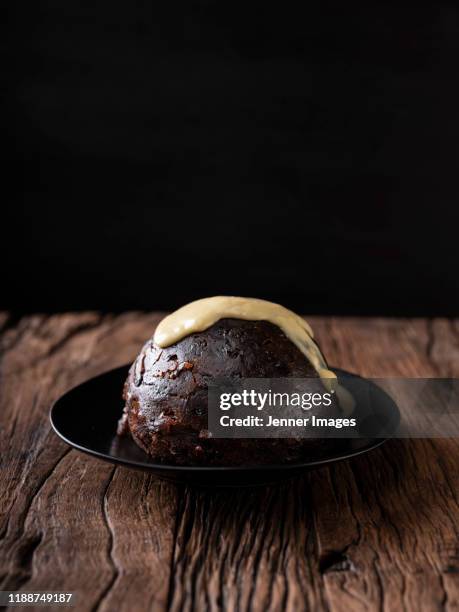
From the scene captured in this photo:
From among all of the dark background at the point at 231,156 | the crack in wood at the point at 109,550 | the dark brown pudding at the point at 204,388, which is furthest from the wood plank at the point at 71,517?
the dark background at the point at 231,156

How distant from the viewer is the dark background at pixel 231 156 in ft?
12.8

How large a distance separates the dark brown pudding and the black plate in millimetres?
61

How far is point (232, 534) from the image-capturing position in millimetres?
1536

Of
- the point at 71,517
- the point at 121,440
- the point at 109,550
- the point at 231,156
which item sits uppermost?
the point at 231,156

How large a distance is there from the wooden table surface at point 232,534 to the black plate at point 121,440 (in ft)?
0.25

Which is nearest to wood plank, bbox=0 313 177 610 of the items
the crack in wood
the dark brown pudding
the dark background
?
the crack in wood

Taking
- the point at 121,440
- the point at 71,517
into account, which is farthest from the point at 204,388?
the point at 71,517

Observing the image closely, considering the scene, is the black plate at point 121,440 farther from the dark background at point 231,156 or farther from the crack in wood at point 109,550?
the dark background at point 231,156

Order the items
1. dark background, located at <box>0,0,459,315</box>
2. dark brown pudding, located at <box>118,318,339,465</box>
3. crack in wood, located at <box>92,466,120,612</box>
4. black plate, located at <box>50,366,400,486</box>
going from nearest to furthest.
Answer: crack in wood, located at <box>92,466,120,612</box> → black plate, located at <box>50,366,400,486</box> → dark brown pudding, located at <box>118,318,339,465</box> → dark background, located at <box>0,0,459,315</box>

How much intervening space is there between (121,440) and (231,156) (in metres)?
2.52

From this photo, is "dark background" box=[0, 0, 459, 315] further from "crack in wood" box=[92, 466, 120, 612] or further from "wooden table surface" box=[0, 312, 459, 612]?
"crack in wood" box=[92, 466, 120, 612]

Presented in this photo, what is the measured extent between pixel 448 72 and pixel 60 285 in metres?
2.44

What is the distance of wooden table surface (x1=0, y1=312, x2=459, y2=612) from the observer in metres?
1.34

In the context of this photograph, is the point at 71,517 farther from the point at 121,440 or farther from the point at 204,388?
the point at 204,388
